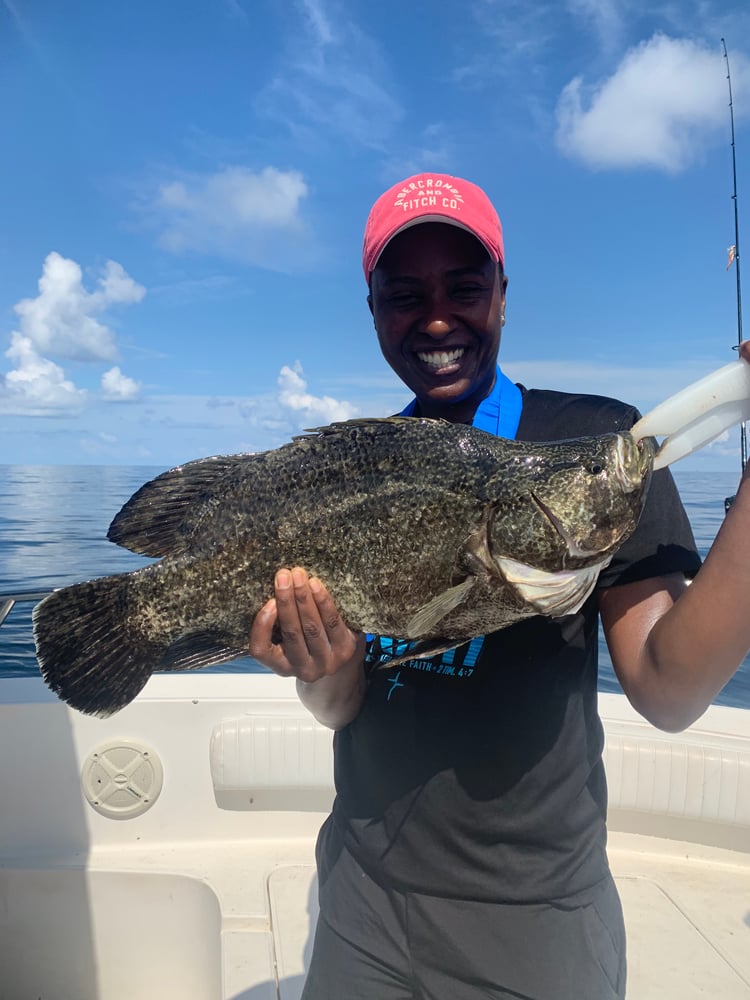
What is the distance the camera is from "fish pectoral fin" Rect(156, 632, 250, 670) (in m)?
2.14

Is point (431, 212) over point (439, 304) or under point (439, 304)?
over

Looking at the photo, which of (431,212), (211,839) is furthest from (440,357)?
(211,839)

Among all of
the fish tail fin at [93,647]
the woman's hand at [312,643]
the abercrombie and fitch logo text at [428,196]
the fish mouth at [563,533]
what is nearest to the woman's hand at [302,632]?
the woman's hand at [312,643]

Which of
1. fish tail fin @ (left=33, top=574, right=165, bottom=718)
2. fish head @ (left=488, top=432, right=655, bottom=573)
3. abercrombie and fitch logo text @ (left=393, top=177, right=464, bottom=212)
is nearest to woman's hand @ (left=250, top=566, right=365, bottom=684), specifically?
fish tail fin @ (left=33, top=574, right=165, bottom=718)

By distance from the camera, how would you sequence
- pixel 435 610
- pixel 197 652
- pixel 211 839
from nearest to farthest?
1. pixel 435 610
2. pixel 197 652
3. pixel 211 839

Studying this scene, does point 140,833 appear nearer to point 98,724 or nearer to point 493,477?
point 98,724

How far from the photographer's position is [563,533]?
196cm

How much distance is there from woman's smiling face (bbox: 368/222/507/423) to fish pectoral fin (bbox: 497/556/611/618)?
0.67 meters

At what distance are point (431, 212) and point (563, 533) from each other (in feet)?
3.46

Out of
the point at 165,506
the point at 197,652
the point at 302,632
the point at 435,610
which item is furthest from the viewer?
the point at 165,506

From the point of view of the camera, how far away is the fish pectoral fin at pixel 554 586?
6.27 feet

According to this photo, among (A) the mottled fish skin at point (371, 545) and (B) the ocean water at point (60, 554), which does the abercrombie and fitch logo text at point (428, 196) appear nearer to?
(A) the mottled fish skin at point (371, 545)

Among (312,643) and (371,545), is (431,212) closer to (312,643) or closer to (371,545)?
(371,545)

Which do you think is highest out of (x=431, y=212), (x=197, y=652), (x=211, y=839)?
(x=431, y=212)
